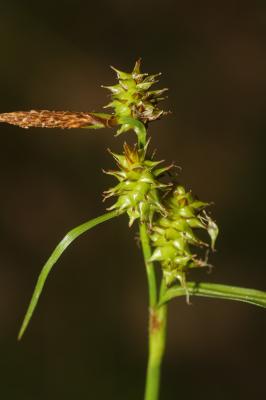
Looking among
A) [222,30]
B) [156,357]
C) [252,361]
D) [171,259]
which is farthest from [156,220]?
[222,30]

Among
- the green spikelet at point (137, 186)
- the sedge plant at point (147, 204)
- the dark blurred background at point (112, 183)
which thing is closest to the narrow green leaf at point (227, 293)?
the sedge plant at point (147, 204)

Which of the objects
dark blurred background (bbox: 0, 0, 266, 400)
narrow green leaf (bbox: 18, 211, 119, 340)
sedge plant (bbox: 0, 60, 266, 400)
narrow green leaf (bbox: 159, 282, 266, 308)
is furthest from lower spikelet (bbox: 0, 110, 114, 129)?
dark blurred background (bbox: 0, 0, 266, 400)

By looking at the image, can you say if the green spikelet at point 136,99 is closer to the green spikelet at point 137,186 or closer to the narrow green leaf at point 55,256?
the green spikelet at point 137,186

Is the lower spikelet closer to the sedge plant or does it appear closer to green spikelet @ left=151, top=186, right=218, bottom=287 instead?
the sedge plant

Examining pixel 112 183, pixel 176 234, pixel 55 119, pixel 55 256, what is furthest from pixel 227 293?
pixel 112 183

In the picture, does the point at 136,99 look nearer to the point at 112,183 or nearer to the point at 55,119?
the point at 55,119

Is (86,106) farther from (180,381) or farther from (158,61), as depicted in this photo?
(180,381)

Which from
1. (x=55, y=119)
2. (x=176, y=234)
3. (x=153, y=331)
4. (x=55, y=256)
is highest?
(x=55, y=119)
